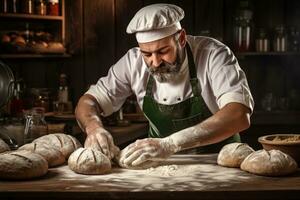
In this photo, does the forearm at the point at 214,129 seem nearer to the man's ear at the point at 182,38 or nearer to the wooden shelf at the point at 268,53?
the man's ear at the point at 182,38

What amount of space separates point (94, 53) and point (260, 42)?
1633 mm

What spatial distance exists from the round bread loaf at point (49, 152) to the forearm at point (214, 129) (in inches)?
20.4

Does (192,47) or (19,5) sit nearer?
(192,47)

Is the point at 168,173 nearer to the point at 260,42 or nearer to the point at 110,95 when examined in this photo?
the point at 110,95

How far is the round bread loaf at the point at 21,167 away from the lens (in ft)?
7.22

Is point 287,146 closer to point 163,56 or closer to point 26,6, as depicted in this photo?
point 163,56

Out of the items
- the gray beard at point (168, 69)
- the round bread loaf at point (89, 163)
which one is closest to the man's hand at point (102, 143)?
the round bread loaf at point (89, 163)

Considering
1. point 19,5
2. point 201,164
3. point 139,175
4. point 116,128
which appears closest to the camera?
point 139,175

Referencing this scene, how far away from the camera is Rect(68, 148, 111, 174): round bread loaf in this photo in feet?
7.57

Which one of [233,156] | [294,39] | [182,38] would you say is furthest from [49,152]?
[294,39]

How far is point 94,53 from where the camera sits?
5340mm

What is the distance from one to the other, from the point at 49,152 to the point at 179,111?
913 millimetres

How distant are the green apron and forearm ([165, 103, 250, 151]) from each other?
0.42 meters
